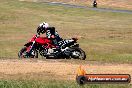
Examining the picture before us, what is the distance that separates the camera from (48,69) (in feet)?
49.1

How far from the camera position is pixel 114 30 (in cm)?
3997

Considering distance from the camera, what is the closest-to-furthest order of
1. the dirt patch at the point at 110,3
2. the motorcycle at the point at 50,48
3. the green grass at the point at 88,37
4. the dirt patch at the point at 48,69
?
the dirt patch at the point at 48,69 < the motorcycle at the point at 50,48 < the green grass at the point at 88,37 < the dirt patch at the point at 110,3

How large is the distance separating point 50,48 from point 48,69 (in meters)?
4.80

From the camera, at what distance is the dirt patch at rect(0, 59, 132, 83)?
14077 mm

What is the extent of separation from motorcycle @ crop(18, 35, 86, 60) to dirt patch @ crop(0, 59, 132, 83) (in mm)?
2828

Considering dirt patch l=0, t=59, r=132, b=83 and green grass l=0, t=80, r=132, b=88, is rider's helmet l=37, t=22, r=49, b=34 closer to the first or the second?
dirt patch l=0, t=59, r=132, b=83

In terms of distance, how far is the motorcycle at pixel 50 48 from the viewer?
63.8 ft

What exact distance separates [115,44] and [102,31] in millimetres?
8319

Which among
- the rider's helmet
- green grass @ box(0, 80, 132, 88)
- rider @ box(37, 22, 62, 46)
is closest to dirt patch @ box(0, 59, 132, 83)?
green grass @ box(0, 80, 132, 88)

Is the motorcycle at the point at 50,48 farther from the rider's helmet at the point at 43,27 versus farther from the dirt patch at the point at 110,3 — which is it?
the dirt patch at the point at 110,3

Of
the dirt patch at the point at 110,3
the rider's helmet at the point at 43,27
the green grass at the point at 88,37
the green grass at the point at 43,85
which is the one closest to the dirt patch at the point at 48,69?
the green grass at the point at 43,85

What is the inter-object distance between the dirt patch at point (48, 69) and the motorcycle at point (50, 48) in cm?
283

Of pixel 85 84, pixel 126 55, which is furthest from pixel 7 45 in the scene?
pixel 85 84

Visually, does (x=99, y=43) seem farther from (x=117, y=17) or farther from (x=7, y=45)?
(x=117, y=17)
